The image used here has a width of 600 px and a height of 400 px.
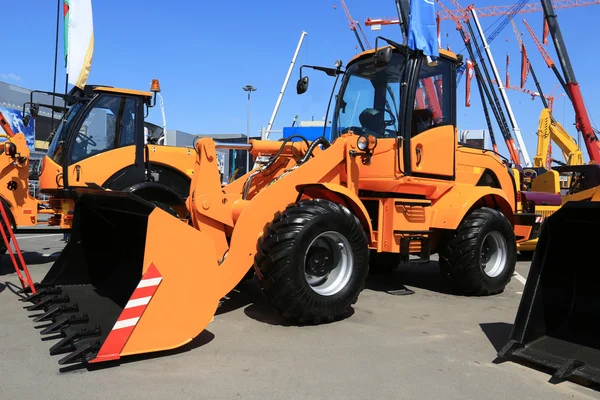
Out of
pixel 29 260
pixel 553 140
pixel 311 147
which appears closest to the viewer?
pixel 311 147

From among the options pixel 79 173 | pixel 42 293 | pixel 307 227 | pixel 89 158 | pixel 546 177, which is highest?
pixel 89 158

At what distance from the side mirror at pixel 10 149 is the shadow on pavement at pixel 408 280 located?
6.15 meters

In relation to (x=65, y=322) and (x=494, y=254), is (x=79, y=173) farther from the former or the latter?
(x=494, y=254)

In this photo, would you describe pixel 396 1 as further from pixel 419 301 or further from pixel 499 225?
pixel 419 301

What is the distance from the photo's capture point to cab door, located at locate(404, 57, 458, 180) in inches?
233

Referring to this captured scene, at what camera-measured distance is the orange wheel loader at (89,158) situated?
7574 mm

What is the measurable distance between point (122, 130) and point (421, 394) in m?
6.56

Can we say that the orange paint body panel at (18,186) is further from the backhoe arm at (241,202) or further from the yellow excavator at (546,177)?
the yellow excavator at (546,177)

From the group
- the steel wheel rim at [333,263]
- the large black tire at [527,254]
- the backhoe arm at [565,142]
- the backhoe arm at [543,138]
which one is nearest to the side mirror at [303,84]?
the steel wheel rim at [333,263]

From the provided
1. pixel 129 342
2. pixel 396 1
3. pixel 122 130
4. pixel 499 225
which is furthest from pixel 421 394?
pixel 122 130

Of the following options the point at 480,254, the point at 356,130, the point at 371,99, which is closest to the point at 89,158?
the point at 356,130

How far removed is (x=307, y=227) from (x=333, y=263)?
2.41ft

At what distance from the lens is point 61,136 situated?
7773 mm

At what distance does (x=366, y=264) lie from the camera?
16.3ft
